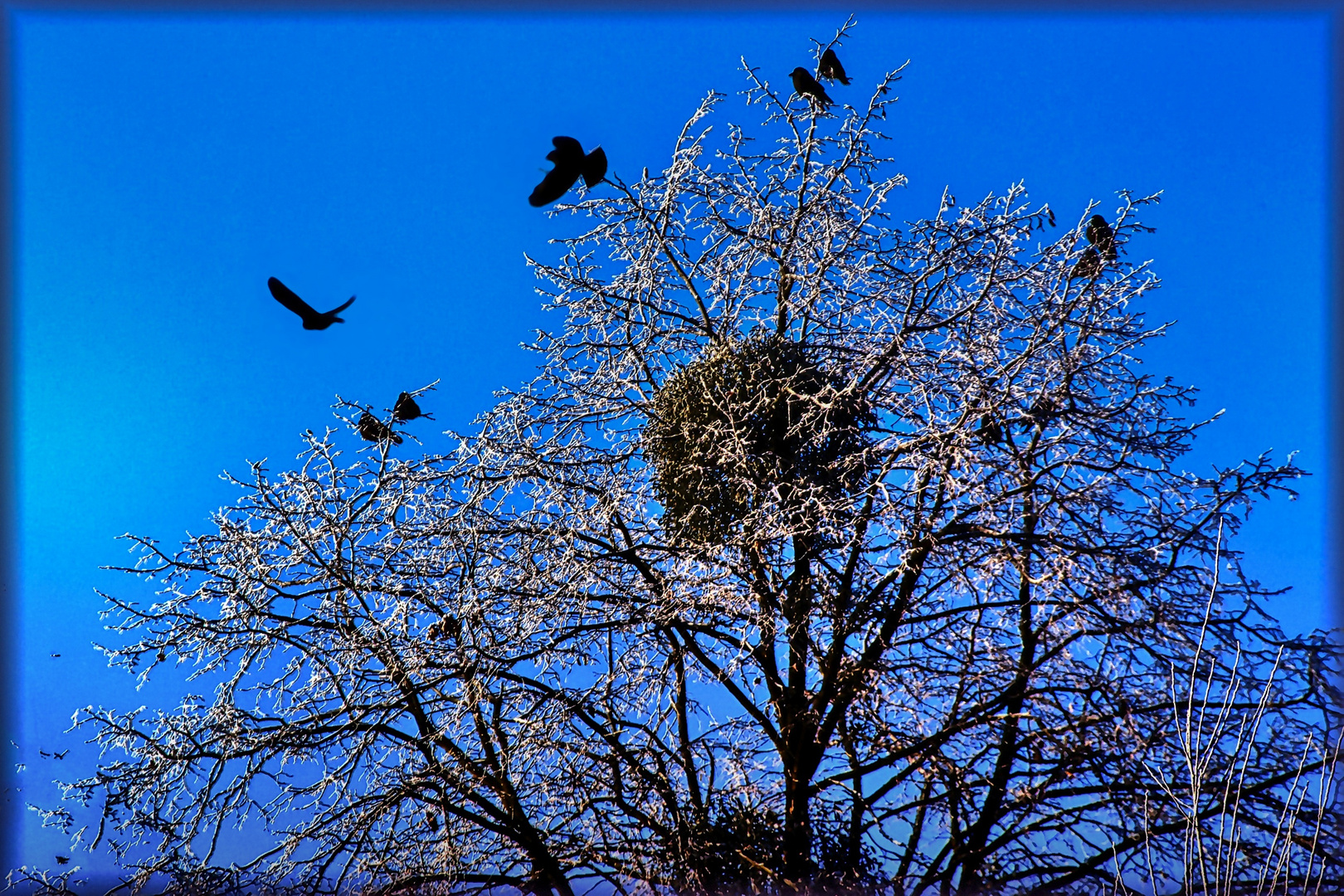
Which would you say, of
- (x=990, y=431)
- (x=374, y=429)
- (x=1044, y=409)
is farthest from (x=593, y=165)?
(x=1044, y=409)

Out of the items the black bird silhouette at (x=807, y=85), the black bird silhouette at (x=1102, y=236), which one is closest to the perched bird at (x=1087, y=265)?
the black bird silhouette at (x=1102, y=236)

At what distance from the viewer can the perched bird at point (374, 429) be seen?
531 cm

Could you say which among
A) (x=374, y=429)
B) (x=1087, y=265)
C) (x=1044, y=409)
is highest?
(x=1087, y=265)

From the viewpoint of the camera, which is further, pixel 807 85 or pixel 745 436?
pixel 807 85

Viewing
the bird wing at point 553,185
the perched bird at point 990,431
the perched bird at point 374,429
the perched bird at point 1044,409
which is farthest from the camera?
the perched bird at point 374,429

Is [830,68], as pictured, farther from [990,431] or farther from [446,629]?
[446,629]

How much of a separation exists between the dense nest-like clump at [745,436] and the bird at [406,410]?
1.23m

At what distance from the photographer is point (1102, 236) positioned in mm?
4863

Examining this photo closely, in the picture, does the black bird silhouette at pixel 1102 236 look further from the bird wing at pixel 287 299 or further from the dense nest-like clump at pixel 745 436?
the bird wing at pixel 287 299

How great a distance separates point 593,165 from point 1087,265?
239 centimetres

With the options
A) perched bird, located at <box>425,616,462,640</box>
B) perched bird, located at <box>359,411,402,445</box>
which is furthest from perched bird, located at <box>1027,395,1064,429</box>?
perched bird, located at <box>359,411,402,445</box>

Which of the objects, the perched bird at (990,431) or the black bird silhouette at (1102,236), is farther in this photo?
the black bird silhouette at (1102,236)

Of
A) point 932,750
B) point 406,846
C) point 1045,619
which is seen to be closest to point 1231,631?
point 1045,619

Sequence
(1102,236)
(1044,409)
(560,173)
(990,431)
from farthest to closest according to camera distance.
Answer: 1. (1102,236)
2. (560,173)
3. (990,431)
4. (1044,409)
